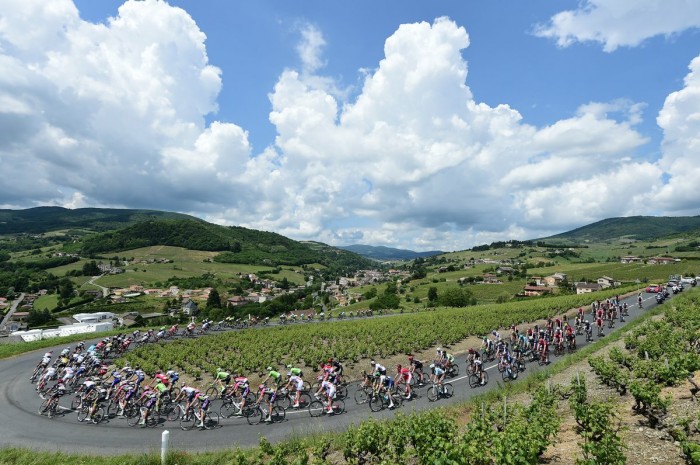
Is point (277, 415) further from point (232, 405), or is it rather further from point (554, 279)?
point (554, 279)

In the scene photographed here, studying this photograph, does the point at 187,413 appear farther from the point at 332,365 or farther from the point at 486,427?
the point at 486,427

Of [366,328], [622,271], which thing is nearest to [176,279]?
[366,328]

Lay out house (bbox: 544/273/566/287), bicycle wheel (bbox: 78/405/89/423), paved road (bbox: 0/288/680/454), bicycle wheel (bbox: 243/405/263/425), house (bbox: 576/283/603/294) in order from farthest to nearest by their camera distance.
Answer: house (bbox: 544/273/566/287), house (bbox: 576/283/603/294), bicycle wheel (bbox: 78/405/89/423), bicycle wheel (bbox: 243/405/263/425), paved road (bbox: 0/288/680/454)

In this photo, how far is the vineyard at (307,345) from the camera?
84.3 feet

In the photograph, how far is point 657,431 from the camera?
31.9 feet

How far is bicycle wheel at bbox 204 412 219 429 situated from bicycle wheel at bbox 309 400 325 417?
4200mm

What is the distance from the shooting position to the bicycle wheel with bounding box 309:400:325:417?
56.1 ft

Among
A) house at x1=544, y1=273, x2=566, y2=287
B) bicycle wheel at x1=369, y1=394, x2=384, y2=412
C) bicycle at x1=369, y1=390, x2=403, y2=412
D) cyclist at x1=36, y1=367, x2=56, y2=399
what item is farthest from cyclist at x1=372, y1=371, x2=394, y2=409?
house at x1=544, y1=273, x2=566, y2=287

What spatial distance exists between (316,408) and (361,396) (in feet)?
8.36

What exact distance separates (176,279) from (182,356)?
122 m

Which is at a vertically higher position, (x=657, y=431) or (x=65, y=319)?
(x=657, y=431)

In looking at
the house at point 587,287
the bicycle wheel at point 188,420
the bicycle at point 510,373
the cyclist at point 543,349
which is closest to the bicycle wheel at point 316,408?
the bicycle wheel at point 188,420

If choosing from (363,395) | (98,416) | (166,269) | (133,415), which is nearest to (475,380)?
(363,395)

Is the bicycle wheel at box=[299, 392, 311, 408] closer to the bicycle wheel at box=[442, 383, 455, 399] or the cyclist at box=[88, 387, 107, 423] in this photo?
the bicycle wheel at box=[442, 383, 455, 399]
